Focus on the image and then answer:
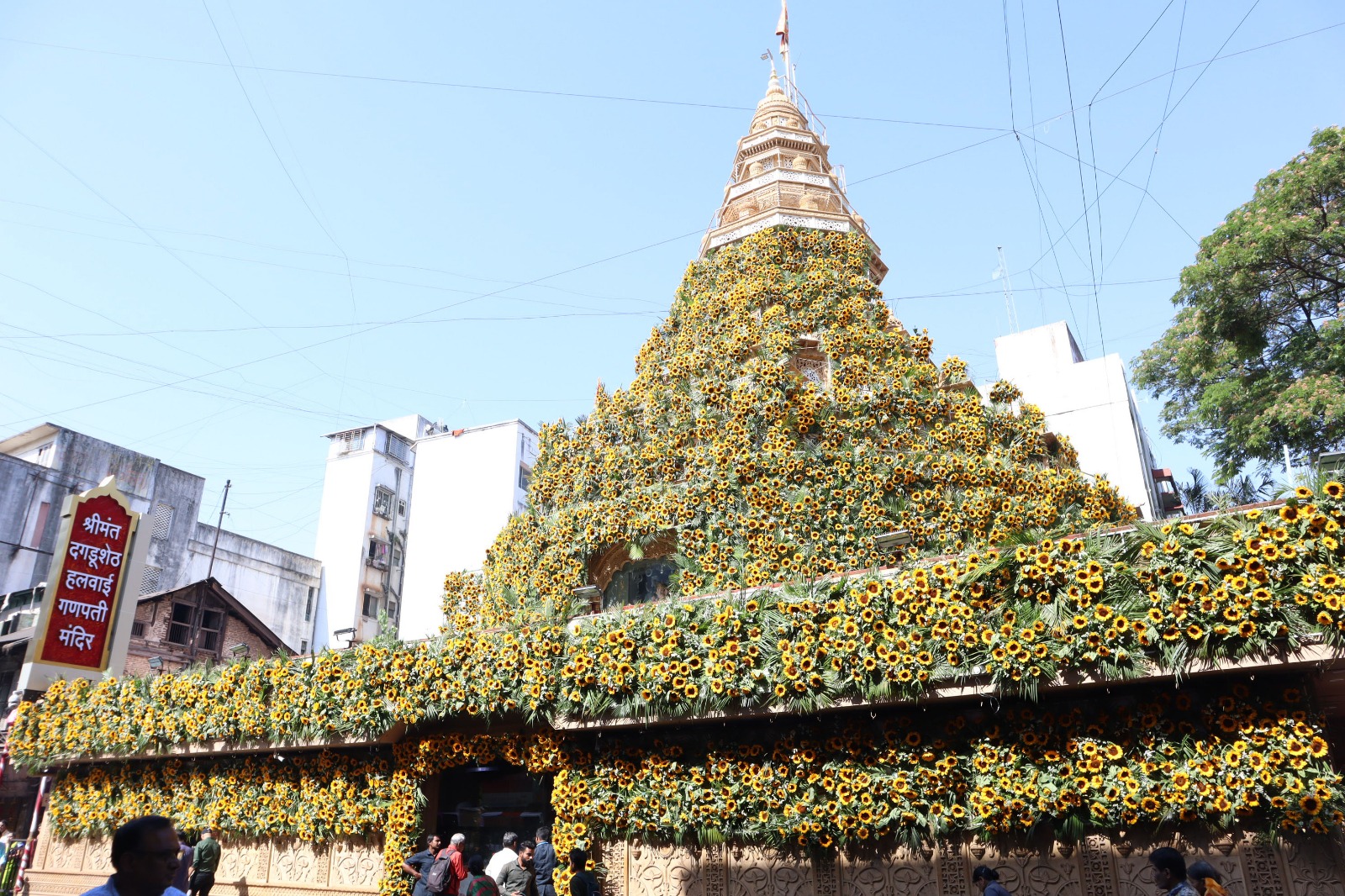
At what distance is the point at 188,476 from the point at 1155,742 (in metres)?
39.2

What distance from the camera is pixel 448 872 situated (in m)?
10.6

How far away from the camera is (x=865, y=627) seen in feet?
33.6

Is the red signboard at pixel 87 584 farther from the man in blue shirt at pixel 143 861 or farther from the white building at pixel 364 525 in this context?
the white building at pixel 364 525

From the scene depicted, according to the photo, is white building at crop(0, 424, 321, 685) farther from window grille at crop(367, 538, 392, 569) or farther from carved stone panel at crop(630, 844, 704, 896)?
carved stone panel at crop(630, 844, 704, 896)

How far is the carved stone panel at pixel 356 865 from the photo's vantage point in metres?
13.5

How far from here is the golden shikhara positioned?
46.8 ft

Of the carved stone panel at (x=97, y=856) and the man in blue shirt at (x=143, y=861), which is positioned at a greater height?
the man in blue shirt at (x=143, y=861)

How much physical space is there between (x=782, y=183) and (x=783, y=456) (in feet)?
32.0

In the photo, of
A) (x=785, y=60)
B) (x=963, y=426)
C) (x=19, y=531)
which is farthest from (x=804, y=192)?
(x=19, y=531)

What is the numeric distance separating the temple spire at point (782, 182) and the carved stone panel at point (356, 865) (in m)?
14.6

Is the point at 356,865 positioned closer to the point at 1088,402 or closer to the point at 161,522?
the point at 161,522

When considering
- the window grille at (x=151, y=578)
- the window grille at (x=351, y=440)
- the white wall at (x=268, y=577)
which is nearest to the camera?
the window grille at (x=151, y=578)

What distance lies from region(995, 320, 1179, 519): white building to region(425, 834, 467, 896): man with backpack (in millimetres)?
26539

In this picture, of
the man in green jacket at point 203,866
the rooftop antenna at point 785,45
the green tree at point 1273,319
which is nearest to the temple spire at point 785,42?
the rooftop antenna at point 785,45
